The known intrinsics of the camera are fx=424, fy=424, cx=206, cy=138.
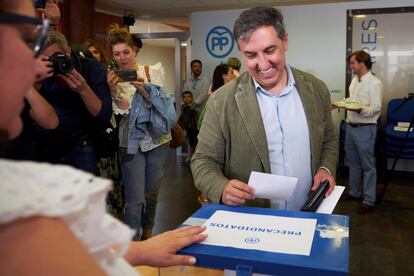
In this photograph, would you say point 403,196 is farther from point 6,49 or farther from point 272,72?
point 6,49

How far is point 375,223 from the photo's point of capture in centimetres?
435

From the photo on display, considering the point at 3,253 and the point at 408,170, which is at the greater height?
the point at 3,253

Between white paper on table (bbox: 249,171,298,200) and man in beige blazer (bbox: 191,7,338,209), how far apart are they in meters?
0.26

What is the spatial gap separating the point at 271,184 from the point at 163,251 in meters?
0.58

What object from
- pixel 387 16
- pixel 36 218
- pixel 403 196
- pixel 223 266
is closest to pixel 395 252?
pixel 403 196

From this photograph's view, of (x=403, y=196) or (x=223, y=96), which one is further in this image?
(x=403, y=196)

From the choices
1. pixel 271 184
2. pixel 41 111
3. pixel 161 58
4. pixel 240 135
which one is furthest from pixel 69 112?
pixel 161 58

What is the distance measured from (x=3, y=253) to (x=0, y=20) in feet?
0.77

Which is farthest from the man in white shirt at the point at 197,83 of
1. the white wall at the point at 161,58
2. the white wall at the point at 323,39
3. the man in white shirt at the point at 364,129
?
the white wall at the point at 161,58

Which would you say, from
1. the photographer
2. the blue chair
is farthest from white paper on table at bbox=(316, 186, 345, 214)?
the blue chair

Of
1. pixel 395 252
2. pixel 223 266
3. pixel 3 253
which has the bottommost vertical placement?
pixel 395 252

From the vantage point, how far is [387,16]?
6605 mm

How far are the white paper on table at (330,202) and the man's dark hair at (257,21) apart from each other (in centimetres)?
69

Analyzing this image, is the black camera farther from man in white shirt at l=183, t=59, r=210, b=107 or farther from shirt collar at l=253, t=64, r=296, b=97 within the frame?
man in white shirt at l=183, t=59, r=210, b=107
